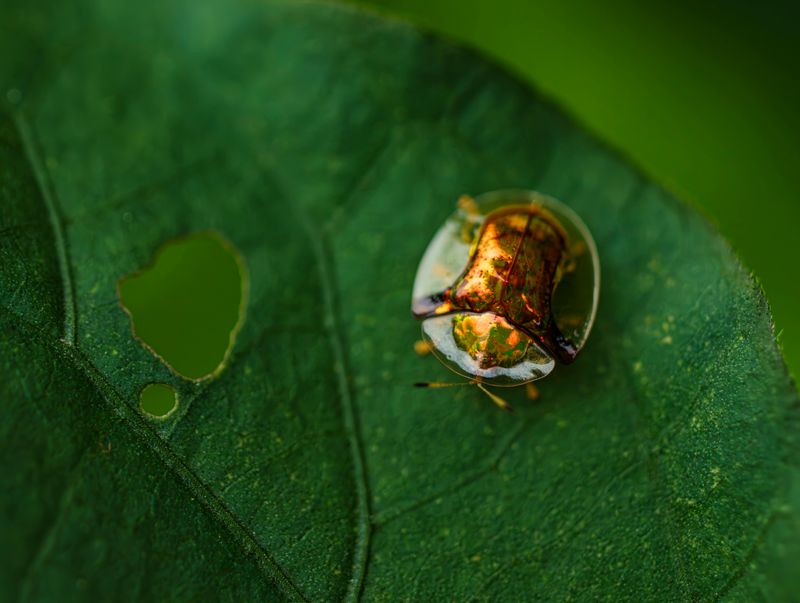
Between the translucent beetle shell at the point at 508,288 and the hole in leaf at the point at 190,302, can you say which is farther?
the translucent beetle shell at the point at 508,288

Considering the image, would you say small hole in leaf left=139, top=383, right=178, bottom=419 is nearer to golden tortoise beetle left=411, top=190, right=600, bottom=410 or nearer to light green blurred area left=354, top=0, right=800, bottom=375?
golden tortoise beetle left=411, top=190, right=600, bottom=410

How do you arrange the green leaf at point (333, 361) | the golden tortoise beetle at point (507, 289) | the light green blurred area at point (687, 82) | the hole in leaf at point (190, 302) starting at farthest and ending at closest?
1. the light green blurred area at point (687, 82)
2. the golden tortoise beetle at point (507, 289)
3. the hole in leaf at point (190, 302)
4. the green leaf at point (333, 361)

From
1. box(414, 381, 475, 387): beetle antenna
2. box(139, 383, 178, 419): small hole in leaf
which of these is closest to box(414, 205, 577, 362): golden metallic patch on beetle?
box(414, 381, 475, 387): beetle antenna

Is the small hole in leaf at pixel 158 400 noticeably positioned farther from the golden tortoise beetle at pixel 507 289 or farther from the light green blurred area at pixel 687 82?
the light green blurred area at pixel 687 82

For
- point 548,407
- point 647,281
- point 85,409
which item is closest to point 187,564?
point 85,409

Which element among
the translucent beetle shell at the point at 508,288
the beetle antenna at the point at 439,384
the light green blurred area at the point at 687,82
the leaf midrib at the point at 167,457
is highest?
the light green blurred area at the point at 687,82

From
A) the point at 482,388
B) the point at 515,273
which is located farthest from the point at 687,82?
the point at 482,388

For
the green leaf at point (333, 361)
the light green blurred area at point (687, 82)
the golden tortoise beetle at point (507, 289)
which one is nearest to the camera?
the green leaf at point (333, 361)

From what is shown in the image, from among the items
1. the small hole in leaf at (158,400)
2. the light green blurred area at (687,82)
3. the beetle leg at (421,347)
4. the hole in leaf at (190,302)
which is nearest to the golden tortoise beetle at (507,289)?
the beetle leg at (421,347)

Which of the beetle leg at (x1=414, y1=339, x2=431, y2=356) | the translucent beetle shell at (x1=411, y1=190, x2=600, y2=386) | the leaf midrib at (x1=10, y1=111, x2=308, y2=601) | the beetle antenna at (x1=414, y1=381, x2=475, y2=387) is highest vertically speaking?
the translucent beetle shell at (x1=411, y1=190, x2=600, y2=386)
